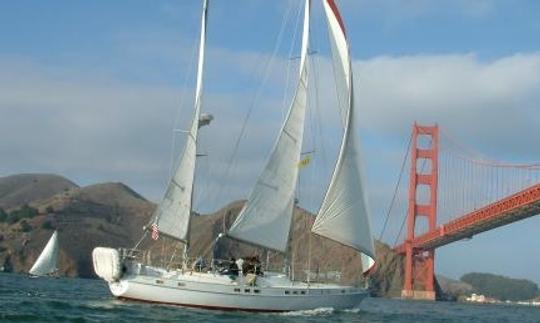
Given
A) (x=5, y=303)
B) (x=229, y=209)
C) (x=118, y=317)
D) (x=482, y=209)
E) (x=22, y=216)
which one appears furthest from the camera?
(x=22, y=216)

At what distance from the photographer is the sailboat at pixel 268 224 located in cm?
2595

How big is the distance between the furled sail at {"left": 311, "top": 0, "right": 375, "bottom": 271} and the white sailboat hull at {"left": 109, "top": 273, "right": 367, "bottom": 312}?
2.30 m

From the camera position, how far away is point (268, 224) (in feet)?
86.9

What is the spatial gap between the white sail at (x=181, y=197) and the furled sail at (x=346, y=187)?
4.14 m

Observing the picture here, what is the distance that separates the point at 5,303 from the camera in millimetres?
25266

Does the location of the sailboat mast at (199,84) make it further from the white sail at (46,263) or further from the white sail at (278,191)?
the white sail at (46,263)

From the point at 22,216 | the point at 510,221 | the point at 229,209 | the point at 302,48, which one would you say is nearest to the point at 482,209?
the point at 510,221

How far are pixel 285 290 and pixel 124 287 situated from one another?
16.2 ft

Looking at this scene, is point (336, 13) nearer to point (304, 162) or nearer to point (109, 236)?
point (304, 162)

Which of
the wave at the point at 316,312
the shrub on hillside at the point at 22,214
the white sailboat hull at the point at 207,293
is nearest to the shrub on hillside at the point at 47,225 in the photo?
the shrub on hillside at the point at 22,214

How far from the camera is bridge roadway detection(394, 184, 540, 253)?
165 feet

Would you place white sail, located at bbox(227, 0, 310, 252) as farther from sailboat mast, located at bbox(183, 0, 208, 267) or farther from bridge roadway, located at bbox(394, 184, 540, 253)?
bridge roadway, located at bbox(394, 184, 540, 253)

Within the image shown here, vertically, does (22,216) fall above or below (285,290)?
above

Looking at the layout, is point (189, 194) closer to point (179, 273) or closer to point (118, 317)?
point (179, 273)
